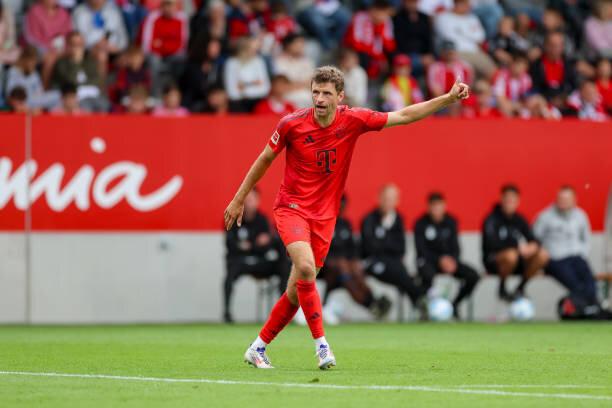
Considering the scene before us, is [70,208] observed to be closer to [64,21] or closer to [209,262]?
[209,262]

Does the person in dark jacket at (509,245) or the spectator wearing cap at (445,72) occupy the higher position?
the spectator wearing cap at (445,72)

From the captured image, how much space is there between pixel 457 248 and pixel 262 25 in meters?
4.96

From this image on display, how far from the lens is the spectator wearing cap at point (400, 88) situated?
66.4ft

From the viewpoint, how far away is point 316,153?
10.3 metres

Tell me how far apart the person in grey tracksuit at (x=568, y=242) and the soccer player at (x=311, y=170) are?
28.7 feet

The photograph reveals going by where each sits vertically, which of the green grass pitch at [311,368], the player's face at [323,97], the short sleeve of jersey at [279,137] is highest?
the player's face at [323,97]

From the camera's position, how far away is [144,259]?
17969 mm

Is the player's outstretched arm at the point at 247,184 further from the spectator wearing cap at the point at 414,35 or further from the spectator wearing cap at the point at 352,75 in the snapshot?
the spectator wearing cap at the point at 414,35

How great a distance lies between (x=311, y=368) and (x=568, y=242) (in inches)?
361

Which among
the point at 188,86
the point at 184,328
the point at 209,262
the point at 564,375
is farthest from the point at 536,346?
the point at 188,86

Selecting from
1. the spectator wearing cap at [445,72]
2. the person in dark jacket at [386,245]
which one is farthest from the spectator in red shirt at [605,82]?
the person in dark jacket at [386,245]

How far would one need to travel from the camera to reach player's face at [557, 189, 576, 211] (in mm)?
18531

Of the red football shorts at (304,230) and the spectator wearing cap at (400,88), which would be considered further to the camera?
the spectator wearing cap at (400,88)

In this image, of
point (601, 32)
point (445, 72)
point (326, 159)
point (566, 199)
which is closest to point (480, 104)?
point (445, 72)
